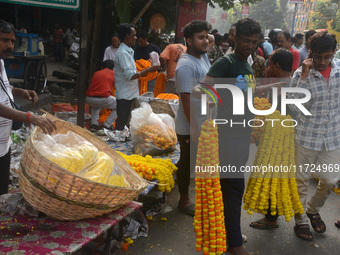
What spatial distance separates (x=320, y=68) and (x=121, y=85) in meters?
2.94

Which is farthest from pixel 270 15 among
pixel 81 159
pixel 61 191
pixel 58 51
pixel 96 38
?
pixel 61 191

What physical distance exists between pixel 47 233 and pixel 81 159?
53 cm

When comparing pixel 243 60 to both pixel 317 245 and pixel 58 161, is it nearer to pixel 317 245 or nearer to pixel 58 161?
pixel 58 161

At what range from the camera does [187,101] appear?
3.38 meters

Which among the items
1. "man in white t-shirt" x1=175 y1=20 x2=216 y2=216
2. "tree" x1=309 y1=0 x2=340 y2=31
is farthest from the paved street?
"tree" x1=309 y1=0 x2=340 y2=31

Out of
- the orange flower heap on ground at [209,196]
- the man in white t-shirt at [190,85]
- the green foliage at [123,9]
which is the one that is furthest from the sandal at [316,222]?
the green foliage at [123,9]

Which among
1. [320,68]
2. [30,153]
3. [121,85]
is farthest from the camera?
[121,85]

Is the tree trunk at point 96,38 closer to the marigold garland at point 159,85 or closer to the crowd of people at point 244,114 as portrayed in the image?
the marigold garland at point 159,85

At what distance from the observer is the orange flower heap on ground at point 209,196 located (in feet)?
8.52

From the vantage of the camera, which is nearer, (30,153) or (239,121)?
(30,153)

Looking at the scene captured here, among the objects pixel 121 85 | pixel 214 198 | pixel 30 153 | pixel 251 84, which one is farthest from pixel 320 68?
pixel 121 85

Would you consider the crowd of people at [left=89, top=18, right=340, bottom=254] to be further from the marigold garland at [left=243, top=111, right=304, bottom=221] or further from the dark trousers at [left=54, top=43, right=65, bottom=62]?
the dark trousers at [left=54, top=43, right=65, bottom=62]

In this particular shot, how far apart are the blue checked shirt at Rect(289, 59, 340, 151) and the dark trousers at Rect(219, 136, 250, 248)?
86cm

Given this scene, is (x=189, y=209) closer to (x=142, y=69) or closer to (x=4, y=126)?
(x=4, y=126)
